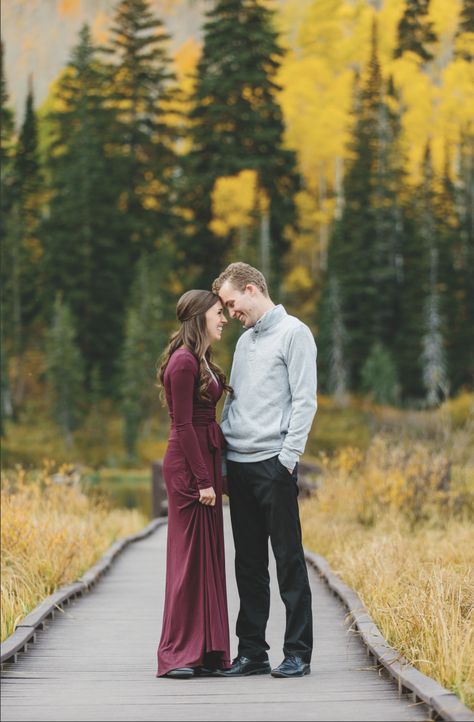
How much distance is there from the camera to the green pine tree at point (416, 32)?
64.0 m

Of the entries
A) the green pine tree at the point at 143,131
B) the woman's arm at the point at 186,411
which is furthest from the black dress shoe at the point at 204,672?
the green pine tree at the point at 143,131

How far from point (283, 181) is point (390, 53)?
12.5 m

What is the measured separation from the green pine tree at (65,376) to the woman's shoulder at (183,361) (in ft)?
140

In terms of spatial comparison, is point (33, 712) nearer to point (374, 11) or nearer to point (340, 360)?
point (340, 360)

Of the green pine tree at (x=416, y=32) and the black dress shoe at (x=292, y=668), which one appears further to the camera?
the green pine tree at (x=416, y=32)

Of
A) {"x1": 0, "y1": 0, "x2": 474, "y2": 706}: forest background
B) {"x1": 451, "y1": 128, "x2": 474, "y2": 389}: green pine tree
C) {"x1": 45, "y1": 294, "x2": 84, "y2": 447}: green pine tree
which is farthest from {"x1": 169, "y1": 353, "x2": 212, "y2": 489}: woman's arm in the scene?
{"x1": 451, "y1": 128, "x2": 474, "y2": 389}: green pine tree

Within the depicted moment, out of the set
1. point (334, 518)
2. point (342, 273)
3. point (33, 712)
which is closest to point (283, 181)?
point (342, 273)

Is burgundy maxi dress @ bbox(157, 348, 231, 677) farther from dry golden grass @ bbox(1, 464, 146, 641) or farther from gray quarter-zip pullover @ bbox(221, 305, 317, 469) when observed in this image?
dry golden grass @ bbox(1, 464, 146, 641)

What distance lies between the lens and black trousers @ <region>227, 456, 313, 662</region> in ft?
20.4

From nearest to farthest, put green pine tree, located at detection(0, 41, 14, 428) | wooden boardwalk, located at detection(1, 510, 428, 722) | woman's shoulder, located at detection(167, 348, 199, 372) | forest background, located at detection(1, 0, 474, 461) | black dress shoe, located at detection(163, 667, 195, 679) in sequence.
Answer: wooden boardwalk, located at detection(1, 510, 428, 722) < black dress shoe, located at detection(163, 667, 195, 679) < woman's shoulder, located at detection(167, 348, 199, 372) < forest background, located at detection(1, 0, 474, 461) < green pine tree, located at detection(0, 41, 14, 428)

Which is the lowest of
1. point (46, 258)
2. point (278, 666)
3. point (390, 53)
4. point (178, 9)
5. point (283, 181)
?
point (278, 666)

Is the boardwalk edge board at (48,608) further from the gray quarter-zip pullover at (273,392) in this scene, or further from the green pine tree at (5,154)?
the green pine tree at (5,154)

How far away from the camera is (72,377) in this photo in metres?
48.8

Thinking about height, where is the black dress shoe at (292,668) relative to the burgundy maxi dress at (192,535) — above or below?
below
